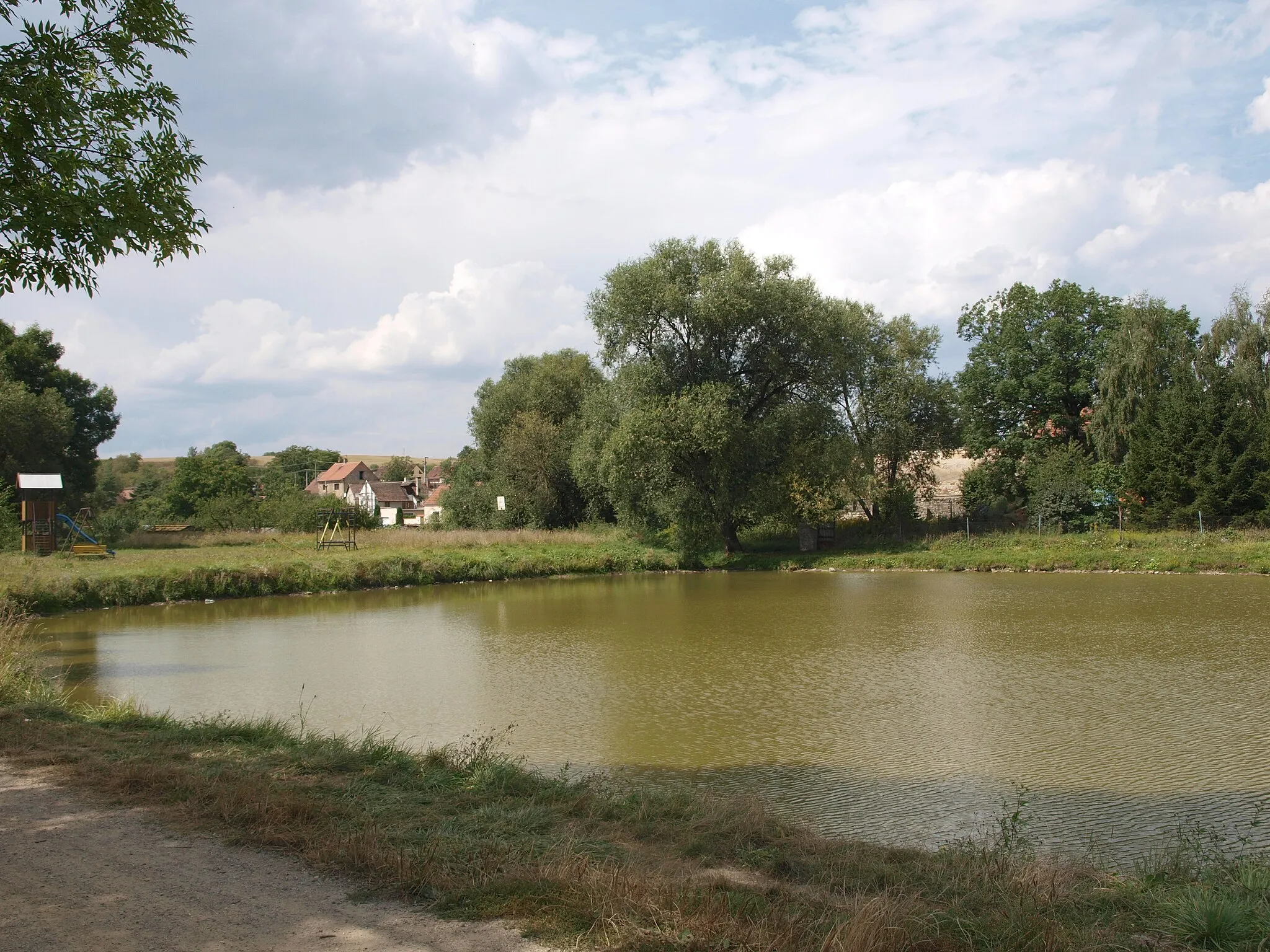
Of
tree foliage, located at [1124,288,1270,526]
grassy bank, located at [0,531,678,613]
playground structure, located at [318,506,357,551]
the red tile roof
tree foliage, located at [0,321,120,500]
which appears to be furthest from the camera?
the red tile roof

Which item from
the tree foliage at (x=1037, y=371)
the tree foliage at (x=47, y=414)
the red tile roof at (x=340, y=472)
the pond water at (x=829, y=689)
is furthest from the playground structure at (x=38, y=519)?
the red tile roof at (x=340, y=472)

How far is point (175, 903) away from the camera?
418cm

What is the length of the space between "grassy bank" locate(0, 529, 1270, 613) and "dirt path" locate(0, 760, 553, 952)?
1703 centimetres

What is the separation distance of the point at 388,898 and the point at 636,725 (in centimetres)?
599

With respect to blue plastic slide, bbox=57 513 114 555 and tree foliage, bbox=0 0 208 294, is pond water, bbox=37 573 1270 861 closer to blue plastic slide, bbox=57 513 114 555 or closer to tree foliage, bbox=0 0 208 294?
tree foliage, bbox=0 0 208 294

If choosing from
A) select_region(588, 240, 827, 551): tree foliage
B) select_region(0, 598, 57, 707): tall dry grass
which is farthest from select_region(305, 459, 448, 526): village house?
select_region(0, 598, 57, 707): tall dry grass

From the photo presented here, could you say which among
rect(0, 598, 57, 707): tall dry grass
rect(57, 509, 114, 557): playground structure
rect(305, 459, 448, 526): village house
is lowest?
rect(0, 598, 57, 707): tall dry grass

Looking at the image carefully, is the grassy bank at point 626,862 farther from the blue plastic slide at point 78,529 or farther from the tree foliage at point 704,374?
the blue plastic slide at point 78,529

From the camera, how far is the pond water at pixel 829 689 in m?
7.54

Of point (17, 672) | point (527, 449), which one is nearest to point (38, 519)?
point (527, 449)

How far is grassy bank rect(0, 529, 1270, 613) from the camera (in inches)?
908

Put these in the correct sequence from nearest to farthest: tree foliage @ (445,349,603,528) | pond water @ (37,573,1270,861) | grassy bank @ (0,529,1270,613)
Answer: pond water @ (37,573,1270,861) → grassy bank @ (0,529,1270,613) → tree foliage @ (445,349,603,528)

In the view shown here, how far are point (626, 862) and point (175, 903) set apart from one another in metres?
2.15

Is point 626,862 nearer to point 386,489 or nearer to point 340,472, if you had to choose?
point 386,489
